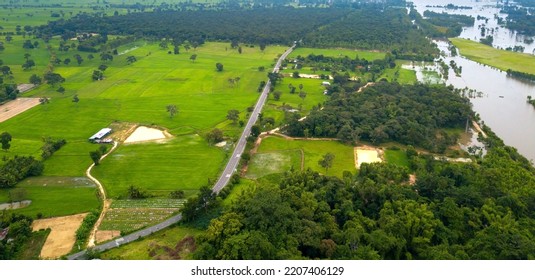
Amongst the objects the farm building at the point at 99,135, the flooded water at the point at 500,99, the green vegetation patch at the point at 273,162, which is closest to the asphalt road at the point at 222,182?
the green vegetation patch at the point at 273,162

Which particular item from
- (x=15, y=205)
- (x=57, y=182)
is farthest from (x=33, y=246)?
(x=57, y=182)

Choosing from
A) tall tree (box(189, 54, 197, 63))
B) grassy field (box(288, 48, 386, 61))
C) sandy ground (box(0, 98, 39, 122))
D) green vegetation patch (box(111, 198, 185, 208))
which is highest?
tall tree (box(189, 54, 197, 63))

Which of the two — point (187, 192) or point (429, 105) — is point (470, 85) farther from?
point (187, 192)

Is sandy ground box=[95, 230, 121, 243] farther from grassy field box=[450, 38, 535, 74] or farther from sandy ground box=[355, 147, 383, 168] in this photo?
grassy field box=[450, 38, 535, 74]

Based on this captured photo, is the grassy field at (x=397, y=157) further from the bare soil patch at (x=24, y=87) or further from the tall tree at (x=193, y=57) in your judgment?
the bare soil patch at (x=24, y=87)

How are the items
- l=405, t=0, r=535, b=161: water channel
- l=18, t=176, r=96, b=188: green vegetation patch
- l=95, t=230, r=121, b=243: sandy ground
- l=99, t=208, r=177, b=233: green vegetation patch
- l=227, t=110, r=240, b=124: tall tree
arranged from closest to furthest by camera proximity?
1. l=95, t=230, r=121, b=243: sandy ground
2. l=99, t=208, r=177, b=233: green vegetation patch
3. l=18, t=176, r=96, b=188: green vegetation patch
4. l=405, t=0, r=535, b=161: water channel
5. l=227, t=110, r=240, b=124: tall tree

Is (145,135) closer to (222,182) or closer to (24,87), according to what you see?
(222,182)

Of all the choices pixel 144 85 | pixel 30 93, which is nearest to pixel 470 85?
pixel 144 85

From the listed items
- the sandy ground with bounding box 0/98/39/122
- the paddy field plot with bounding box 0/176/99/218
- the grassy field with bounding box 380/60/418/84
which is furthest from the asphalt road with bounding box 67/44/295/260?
the sandy ground with bounding box 0/98/39/122
